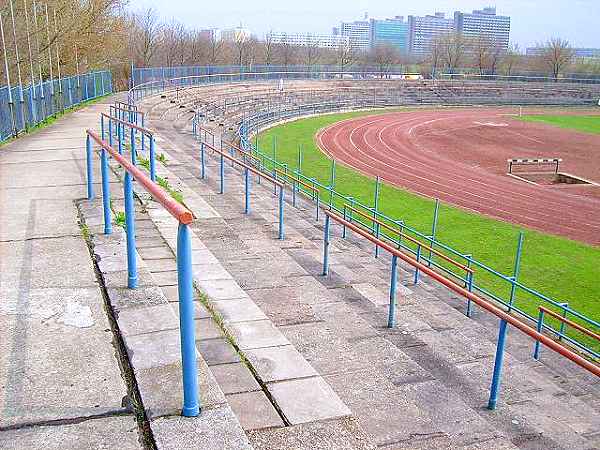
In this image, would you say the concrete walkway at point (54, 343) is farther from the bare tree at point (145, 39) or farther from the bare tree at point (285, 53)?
the bare tree at point (285, 53)

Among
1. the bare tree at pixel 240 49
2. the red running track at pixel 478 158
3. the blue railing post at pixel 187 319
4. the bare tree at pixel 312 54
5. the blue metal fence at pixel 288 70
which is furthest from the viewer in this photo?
the bare tree at pixel 312 54

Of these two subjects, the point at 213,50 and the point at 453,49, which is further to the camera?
the point at 453,49

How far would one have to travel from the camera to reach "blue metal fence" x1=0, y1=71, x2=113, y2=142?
1938 cm

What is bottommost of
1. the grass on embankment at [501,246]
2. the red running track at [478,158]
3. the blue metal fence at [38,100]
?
the red running track at [478,158]

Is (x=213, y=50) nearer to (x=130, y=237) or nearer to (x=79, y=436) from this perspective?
(x=130, y=237)

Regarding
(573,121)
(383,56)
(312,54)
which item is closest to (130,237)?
(573,121)

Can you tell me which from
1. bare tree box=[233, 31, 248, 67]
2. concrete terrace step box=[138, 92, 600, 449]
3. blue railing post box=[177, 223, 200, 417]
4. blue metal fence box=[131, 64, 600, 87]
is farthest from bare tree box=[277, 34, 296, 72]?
blue railing post box=[177, 223, 200, 417]

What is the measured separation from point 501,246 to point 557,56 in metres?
88.1

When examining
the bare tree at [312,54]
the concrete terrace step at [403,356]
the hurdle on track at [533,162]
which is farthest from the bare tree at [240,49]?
the concrete terrace step at [403,356]

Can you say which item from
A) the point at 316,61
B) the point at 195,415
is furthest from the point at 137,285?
the point at 316,61

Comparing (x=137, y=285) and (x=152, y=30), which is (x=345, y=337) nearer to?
(x=137, y=285)

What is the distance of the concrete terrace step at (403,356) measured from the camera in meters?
5.22

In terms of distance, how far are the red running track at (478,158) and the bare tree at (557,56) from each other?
42.1m

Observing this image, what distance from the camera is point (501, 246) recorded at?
17844 mm
